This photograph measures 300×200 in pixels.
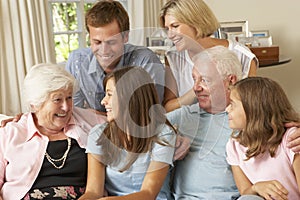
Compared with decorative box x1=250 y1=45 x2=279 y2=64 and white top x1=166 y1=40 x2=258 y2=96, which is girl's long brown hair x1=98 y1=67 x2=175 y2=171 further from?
decorative box x1=250 y1=45 x2=279 y2=64

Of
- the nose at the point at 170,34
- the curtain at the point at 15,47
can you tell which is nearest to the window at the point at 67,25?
the curtain at the point at 15,47

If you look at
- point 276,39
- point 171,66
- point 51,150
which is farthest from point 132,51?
point 276,39

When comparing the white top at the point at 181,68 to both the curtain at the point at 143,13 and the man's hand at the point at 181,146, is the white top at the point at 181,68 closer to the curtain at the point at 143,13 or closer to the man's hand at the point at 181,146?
the man's hand at the point at 181,146

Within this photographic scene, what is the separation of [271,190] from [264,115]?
0.78ft

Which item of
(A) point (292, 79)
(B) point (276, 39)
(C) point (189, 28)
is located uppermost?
(C) point (189, 28)

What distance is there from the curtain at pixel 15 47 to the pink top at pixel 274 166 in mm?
1612

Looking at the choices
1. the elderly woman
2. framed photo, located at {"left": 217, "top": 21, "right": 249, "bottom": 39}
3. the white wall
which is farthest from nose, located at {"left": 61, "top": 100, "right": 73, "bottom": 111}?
the white wall

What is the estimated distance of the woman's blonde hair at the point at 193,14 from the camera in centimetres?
183

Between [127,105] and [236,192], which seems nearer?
[127,105]

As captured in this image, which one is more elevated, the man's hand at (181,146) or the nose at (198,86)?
the nose at (198,86)

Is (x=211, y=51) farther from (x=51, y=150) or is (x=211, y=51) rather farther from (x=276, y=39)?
(x=276, y=39)

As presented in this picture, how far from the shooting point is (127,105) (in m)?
1.49

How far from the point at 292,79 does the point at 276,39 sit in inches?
14.0

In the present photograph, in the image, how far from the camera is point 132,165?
1.60 meters
